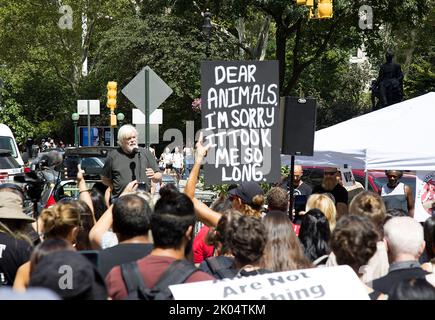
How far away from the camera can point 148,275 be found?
4.08m

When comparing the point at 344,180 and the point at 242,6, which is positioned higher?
the point at 242,6

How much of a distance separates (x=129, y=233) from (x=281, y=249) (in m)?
0.91

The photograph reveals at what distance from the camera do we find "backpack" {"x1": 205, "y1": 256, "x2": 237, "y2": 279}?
15.3 feet

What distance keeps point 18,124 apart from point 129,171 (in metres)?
40.0

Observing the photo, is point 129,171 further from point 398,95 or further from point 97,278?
point 398,95

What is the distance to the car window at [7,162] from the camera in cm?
1891

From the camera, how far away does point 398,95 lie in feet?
59.3

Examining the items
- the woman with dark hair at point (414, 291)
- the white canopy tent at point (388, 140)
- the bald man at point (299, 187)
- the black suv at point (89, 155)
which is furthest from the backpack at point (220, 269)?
the black suv at point (89, 155)

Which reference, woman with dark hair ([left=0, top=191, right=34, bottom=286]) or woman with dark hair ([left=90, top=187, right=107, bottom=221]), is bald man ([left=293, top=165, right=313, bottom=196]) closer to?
woman with dark hair ([left=90, top=187, right=107, bottom=221])

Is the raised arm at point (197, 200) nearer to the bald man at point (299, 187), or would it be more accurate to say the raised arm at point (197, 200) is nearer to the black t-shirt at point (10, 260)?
the black t-shirt at point (10, 260)

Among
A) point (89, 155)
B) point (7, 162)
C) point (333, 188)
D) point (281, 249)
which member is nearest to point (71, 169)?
point (89, 155)

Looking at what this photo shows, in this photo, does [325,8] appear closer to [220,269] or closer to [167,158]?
[220,269]

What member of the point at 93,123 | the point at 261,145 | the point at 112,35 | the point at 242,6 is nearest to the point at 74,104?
the point at 93,123
